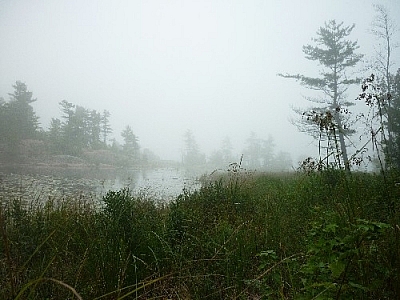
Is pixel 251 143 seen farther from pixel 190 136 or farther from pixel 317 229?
pixel 317 229

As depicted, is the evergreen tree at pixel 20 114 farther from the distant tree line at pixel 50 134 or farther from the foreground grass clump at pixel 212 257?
the foreground grass clump at pixel 212 257

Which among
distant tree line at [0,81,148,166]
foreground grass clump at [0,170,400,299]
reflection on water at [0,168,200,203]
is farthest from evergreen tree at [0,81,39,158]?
foreground grass clump at [0,170,400,299]

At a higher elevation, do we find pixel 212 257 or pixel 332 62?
pixel 332 62

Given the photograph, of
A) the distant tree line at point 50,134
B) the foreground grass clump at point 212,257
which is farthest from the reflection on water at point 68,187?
the distant tree line at point 50,134

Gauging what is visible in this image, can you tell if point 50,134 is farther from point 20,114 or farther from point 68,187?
point 68,187

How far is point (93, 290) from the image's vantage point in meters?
1.96

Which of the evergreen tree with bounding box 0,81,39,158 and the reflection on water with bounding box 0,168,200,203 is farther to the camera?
the evergreen tree with bounding box 0,81,39,158

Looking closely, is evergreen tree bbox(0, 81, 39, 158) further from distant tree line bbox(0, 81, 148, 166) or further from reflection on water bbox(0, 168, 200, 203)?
reflection on water bbox(0, 168, 200, 203)

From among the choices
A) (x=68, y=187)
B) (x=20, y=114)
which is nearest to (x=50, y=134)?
(x=20, y=114)

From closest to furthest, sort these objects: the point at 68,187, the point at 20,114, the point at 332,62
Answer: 1. the point at 68,187
2. the point at 332,62
3. the point at 20,114

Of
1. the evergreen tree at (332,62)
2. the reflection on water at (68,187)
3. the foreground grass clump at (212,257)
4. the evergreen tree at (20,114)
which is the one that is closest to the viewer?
the foreground grass clump at (212,257)

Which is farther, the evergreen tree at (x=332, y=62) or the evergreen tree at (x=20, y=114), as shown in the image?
the evergreen tree at (x=20, y=114)

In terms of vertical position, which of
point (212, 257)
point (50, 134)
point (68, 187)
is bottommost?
point (68, 187)

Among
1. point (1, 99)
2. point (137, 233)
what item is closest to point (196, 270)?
point (137, 233)
